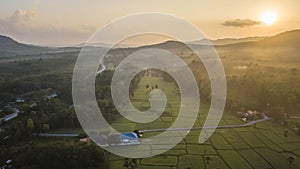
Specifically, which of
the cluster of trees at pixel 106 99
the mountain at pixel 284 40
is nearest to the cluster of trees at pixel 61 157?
the cluster of trees at pixel 106 99

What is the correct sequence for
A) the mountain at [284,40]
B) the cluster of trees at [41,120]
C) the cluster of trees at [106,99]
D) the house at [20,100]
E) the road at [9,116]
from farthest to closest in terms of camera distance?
the mountain at [284,40] → the house at [20,100] → the cluster of trees at [106,99] → the road at [9,116] → the cluster of trees at [41,120]

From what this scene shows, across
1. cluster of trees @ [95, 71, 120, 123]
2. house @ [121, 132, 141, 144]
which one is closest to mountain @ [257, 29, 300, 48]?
cluster of trees @ [95, 71, 120, 123]

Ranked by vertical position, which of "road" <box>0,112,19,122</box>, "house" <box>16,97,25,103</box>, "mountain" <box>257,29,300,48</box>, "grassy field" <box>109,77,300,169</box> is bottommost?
"grassy field" <box>109,77,300,169</box>

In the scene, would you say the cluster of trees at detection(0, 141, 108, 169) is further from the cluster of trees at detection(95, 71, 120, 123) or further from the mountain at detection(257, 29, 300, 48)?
the mountain at detection(257, 29, 300, 48)

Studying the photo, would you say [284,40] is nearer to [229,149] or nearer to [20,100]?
[229,149]

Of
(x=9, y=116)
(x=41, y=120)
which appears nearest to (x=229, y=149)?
(x=41, y=120)

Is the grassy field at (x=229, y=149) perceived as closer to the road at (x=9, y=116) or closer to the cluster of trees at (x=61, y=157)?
the cluster of trees at (x=61, y=157)

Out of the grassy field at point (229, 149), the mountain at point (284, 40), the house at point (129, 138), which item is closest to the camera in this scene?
the grassy field at point (229, 149)

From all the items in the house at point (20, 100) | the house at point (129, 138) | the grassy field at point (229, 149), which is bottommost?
the grassy field at point (229, 149)

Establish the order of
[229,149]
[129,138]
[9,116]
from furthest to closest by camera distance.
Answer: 1. [9,116]
2. [129,138]
3. [229,149]
